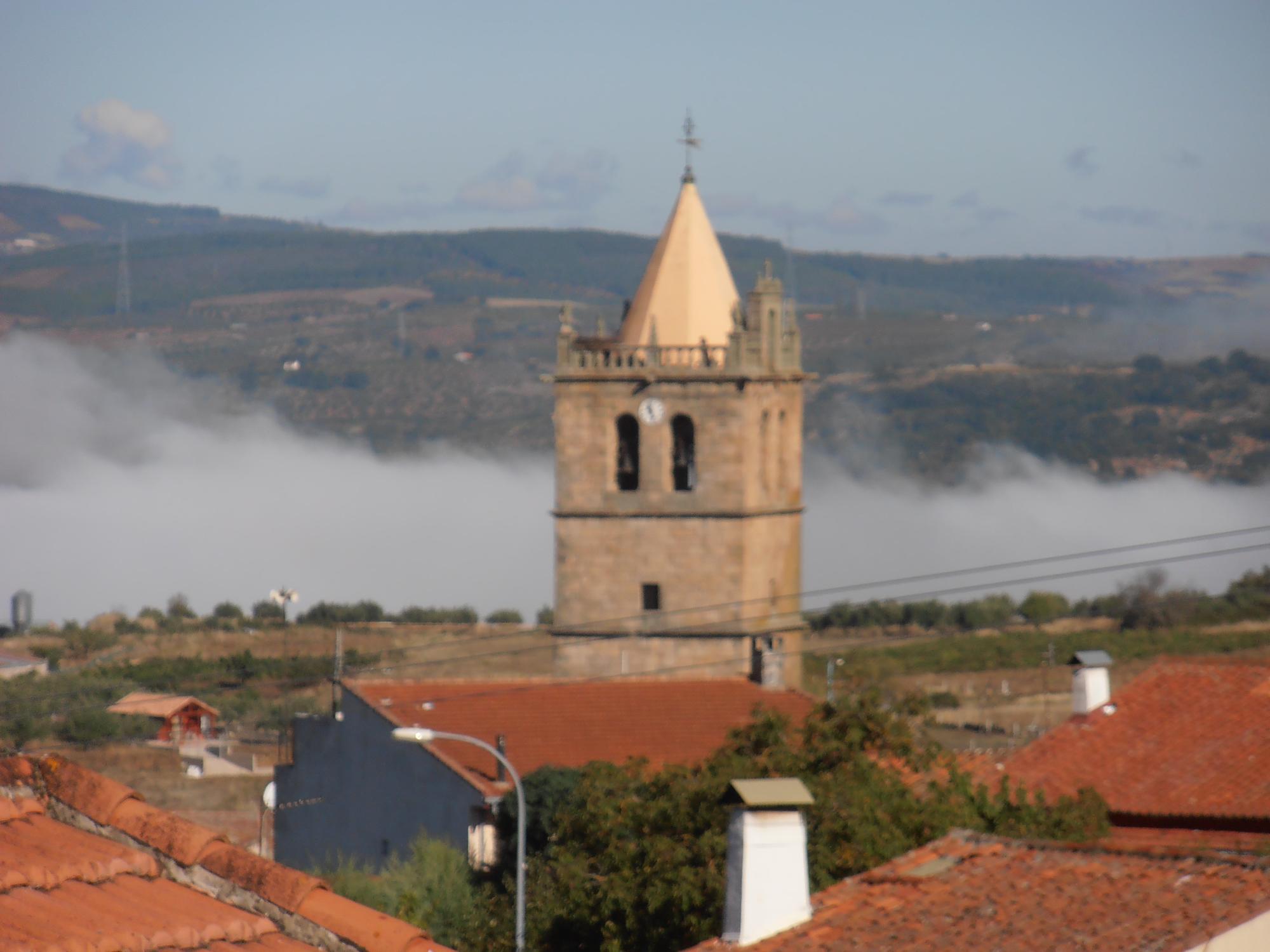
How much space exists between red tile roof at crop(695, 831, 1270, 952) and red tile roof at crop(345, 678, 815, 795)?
1805 centimetres

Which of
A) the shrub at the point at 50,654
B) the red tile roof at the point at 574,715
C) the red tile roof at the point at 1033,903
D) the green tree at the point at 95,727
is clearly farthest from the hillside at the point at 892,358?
the red tile roof at the point at 1033,903

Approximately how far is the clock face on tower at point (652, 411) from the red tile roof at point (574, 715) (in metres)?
9.64

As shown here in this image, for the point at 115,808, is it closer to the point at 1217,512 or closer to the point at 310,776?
the point at 310,776

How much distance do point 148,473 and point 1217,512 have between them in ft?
261

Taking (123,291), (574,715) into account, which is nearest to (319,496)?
(123,291)

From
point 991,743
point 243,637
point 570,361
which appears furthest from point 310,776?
point 243,637

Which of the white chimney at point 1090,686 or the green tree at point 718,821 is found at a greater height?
the white chimney at point 1090,686

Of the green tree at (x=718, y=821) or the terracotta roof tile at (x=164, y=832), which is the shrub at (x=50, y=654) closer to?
the green tree at (x=718, y=821)

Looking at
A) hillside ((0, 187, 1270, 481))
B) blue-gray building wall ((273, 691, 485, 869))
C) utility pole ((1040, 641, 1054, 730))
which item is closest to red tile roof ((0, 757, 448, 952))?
blue-gray building wall ((273, 691, 485, 869))

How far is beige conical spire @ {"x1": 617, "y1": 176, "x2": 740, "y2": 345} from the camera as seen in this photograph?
169 ft

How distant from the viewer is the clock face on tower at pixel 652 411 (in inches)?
2010

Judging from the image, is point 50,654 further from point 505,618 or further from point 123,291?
point 123,291

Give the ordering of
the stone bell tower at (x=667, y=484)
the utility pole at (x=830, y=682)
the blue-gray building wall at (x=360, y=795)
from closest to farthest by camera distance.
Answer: the utility pole at (x=830, y=682) → the blue-gray building wall at (x=360, y=795) → the stone bell tower at (x=667, y=484)

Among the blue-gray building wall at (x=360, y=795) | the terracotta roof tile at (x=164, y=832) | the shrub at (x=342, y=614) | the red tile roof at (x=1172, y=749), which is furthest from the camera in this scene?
the shrub at (x=342, y=614)
